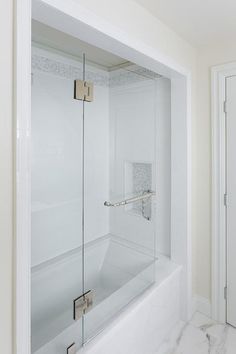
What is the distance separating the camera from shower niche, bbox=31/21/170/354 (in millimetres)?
1997

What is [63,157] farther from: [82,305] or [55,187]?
[82,305]

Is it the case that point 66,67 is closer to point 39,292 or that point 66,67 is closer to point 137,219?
point 137,219

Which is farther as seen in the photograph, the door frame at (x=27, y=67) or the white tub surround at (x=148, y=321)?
the white tub surround at (x=148, y=321)

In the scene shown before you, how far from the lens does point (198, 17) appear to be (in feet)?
5.73

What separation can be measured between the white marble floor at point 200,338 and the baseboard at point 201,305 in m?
0.06

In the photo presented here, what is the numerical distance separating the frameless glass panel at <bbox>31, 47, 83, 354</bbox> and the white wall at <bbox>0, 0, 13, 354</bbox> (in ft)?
2.82

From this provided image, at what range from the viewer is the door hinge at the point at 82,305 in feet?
5.49

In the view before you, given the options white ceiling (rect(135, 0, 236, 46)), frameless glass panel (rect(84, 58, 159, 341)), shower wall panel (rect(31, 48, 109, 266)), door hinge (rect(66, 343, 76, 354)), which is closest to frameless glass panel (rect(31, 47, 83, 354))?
shower wall panel (rect(31, 48, 109, 266))

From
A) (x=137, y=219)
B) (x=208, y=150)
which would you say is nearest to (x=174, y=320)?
(x=137, y=219)

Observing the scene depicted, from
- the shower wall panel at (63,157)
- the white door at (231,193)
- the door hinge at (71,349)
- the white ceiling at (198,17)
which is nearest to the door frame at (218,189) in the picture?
the white door at (231,193)

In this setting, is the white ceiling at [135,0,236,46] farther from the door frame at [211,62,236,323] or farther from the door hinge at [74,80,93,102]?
the door hinge at [74,80,93,102]

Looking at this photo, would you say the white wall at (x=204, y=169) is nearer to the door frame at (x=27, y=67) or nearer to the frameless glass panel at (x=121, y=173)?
the door frame at (x=27, y=67)

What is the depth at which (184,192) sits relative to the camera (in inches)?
86.3

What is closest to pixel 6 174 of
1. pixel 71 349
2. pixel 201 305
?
pixel 71 349
